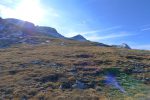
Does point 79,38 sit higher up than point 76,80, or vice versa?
point 79,38

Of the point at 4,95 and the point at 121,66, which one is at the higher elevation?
the point at 121,66

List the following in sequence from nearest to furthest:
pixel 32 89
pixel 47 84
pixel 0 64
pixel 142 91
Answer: pixel 142 91, pixel 32 89, pixel 47 84, pixel 0 64

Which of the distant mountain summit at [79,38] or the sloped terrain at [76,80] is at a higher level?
the distant mountain summit at [79,38]

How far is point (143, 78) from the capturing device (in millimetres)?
38812

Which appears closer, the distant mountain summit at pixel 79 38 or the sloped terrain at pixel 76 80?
the sloped terrain at pixel 76 80

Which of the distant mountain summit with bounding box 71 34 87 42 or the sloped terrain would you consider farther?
the distant mountain summit with bounding box 71 34 87 42

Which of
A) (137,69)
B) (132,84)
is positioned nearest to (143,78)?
(132,84)

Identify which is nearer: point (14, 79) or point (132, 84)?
point (132, 84)

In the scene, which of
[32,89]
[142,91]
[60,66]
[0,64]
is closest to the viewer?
[142,91]

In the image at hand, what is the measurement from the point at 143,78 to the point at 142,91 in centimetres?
651

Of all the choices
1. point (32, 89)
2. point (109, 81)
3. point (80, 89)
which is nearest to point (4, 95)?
point (32, 89)

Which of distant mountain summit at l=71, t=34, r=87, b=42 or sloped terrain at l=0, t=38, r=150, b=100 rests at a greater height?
distant mountain summit at l=71, t=34, r=87, b=42

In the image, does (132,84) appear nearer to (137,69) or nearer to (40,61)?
(137,69)

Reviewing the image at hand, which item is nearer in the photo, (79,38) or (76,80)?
(76,80)
